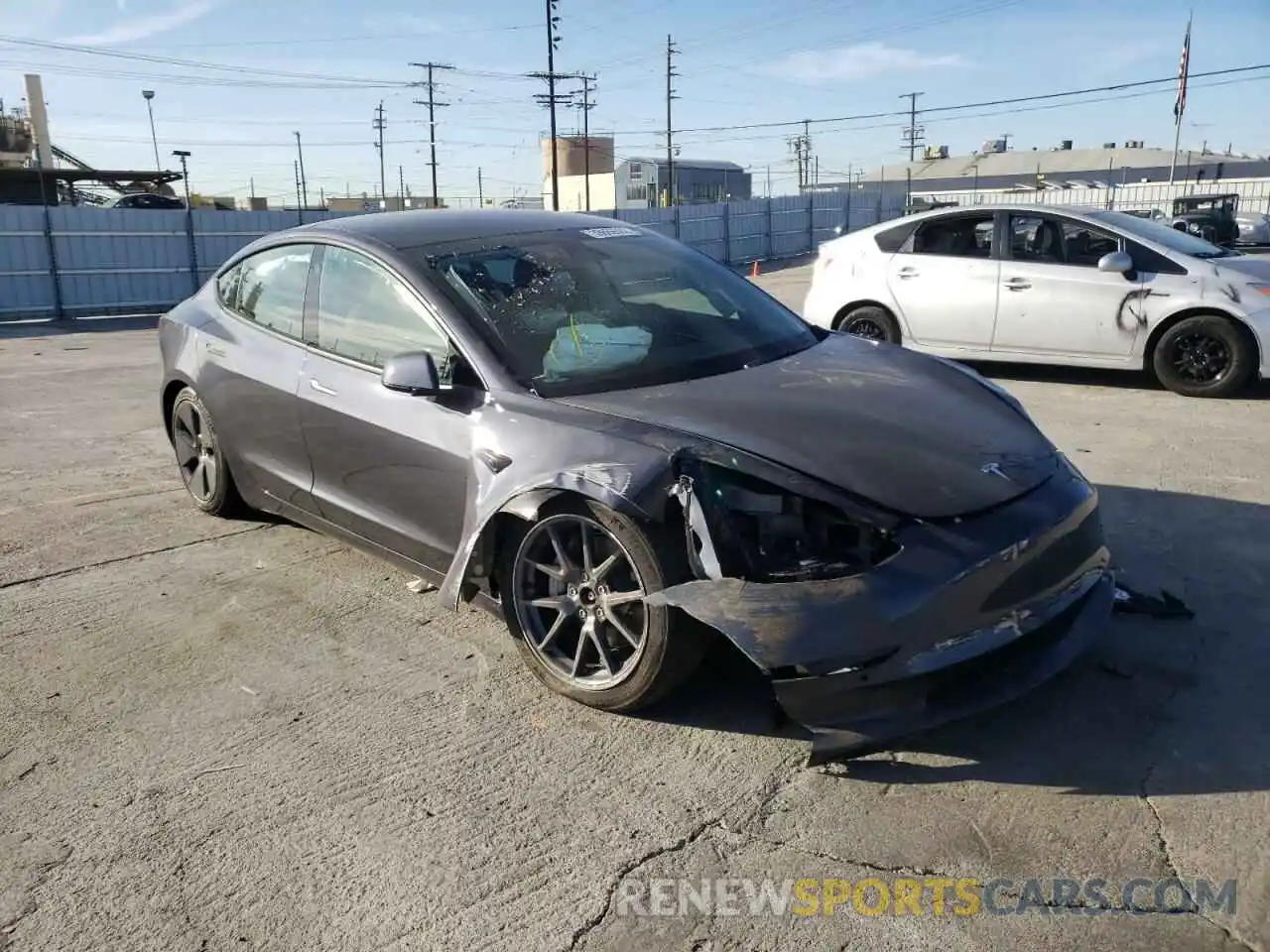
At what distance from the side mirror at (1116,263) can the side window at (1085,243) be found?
207 millimetres

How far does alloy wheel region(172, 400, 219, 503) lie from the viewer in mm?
5203

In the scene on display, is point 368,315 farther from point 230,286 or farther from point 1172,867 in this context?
point 1172,867

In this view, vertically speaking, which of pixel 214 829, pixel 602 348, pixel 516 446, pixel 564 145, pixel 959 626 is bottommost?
pixel 214 829

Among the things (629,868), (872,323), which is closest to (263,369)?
(629,868)

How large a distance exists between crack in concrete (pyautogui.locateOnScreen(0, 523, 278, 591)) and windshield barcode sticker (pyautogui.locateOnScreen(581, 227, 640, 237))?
2291 mm

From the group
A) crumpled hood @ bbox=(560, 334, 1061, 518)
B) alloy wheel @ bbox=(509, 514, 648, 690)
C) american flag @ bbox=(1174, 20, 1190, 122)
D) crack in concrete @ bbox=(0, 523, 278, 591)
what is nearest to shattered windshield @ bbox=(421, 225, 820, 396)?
crumpled hood @ bbox=(560, 334, 1061, 518)

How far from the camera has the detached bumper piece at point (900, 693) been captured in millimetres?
2750

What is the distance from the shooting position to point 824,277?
31.0 ft

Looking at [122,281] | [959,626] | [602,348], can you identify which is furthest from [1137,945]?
[122,281]

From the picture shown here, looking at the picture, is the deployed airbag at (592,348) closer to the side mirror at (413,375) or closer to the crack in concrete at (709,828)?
the side mirror at (413,375)

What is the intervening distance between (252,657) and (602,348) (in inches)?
68.0

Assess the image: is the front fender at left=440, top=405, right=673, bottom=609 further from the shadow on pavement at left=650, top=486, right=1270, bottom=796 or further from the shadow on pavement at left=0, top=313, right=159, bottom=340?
the shadow on pavement at left=0, top=313, right=159, bottom=340

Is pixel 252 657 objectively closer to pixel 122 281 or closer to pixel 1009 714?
pixel 1009 714

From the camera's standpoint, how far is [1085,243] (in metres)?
8.11
